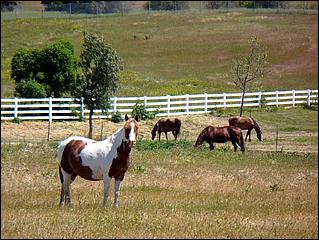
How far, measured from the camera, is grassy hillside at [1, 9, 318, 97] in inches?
2436

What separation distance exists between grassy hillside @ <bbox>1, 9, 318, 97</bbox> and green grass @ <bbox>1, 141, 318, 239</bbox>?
89.0 ft

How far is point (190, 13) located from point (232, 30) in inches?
630

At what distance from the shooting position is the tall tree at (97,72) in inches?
1459

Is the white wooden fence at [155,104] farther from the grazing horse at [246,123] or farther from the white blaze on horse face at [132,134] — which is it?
the white blaze on horse face at [132,134]

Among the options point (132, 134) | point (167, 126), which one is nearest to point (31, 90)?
point (167, 126)

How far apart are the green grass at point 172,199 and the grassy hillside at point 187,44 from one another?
27115 mm

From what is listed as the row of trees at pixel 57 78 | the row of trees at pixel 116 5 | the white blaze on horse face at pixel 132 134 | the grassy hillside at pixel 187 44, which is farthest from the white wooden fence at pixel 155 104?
the row of trees at pixel 116 5

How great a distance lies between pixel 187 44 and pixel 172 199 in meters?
60.0

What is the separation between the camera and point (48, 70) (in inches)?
1757

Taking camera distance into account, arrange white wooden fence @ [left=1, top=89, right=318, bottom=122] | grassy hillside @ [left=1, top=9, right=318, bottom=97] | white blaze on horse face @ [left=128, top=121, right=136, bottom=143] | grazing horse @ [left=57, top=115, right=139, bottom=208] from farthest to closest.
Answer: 1. grassy hillside @ [left=1, top=9, right=318, bottom=97]
2. white wooden fence @ [left=1, top=89, right=318, bottom=122]
3. grazing horse @ [left=57, top=115, right=139, bottom=208]
4. white blaze on horse face @ [left=128, top=121, right=136, bottom=143]

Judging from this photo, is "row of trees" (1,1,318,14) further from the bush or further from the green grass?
the green grass

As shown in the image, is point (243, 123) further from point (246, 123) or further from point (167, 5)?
point (167, 5)

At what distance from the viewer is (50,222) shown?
13.0 metres

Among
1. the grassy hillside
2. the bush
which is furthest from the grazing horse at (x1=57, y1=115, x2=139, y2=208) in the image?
the grassy hillside
